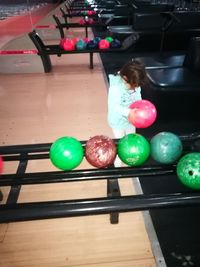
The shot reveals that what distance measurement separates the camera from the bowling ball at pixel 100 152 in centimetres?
118

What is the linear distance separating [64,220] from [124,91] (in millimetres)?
958

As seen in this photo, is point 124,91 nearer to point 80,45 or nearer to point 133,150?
point 133,150

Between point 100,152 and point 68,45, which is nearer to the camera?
point 100,152

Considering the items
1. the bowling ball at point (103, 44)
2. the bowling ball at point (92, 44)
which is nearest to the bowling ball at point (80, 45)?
the bowling ball at point (92, 44)

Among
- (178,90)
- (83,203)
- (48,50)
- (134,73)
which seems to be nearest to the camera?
(83,203)

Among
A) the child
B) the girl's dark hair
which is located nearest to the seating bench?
the child

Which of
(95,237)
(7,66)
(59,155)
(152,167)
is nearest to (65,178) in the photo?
(59,155)

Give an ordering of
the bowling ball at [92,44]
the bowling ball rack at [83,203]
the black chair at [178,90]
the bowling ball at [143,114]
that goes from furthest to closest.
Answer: the bowling ball at [92,44] → the black chair at [178,90] → the bowling ball at [143,114] → the bowling ball rack at [83,203]

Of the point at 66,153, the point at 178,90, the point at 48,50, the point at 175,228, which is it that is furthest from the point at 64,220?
the point at 48,50

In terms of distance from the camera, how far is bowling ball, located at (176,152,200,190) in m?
1.05

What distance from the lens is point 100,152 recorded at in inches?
46.6

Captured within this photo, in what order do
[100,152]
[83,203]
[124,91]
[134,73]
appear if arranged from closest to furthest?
[83,203] < [100,152] < [134,73] < [124,91]

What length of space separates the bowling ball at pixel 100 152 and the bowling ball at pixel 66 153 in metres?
0.05

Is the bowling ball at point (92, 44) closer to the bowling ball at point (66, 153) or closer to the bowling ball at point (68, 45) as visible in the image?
the bowling ball at point (68, 45)
